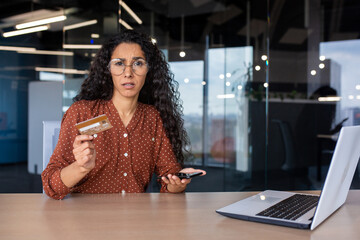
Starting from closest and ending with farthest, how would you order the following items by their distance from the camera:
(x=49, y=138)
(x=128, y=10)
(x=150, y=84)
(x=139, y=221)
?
(x=139, y=221), (x=49, y=138), (x=150, y=84), (x=128, y=10)

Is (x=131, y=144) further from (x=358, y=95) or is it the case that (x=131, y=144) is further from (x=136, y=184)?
(x=358, y=95)

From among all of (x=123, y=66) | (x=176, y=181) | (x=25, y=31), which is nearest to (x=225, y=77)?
(x=123, y=66)

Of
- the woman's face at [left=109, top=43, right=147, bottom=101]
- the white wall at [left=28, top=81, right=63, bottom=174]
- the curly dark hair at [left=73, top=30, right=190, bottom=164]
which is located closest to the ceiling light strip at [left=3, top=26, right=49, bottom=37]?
the white wall at [left=28, top=81, right=63, bottom=174]

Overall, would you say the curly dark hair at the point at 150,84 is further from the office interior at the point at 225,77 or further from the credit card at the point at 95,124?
the office interior at the point at 225,77

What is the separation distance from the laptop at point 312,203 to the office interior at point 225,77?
9.25 ft

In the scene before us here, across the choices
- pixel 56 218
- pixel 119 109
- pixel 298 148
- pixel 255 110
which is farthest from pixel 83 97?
pixel 298 148

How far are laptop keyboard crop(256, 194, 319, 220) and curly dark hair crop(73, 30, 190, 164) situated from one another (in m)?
0.84

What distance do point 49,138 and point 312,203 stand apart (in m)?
1.19

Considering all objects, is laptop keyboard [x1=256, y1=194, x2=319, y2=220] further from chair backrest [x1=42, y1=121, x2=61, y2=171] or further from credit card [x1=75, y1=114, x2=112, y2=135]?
chair backrest [x1=42, y1=121, x2=61, y2=171]

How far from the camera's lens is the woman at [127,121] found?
1.75 meters

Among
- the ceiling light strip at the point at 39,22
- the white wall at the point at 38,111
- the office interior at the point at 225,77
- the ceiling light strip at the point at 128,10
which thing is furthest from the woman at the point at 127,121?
the ceiling light strip at the point at 39,22

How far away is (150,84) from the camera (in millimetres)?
2125

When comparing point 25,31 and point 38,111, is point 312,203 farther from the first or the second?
point 25,31

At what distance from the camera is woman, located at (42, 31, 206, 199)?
1.75 m
